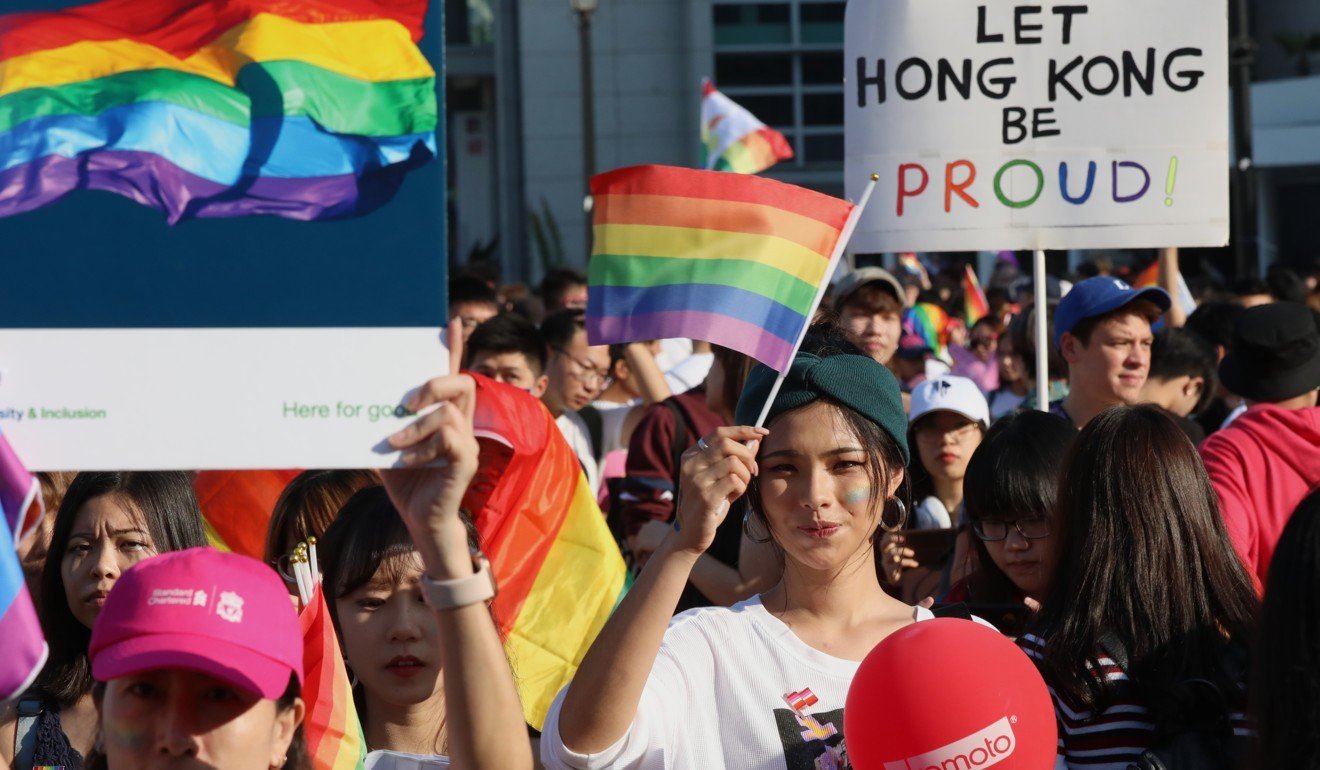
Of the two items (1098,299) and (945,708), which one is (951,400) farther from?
(945,708)

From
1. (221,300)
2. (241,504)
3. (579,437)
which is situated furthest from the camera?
(579,437)

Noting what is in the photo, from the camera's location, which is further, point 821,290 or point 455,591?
point 821,290

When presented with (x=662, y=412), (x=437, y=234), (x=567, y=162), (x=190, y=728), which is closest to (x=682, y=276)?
(x=437, y=234)

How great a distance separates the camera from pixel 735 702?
282cm

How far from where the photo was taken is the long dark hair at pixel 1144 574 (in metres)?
3.06

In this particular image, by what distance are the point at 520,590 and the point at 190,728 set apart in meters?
1.88

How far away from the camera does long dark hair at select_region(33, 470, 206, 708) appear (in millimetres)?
3709

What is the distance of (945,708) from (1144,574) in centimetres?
82

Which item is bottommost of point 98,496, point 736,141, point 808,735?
point 808,735

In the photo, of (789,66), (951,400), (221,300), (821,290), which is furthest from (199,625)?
(789,66)

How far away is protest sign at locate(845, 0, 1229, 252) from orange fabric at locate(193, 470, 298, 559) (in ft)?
6.66

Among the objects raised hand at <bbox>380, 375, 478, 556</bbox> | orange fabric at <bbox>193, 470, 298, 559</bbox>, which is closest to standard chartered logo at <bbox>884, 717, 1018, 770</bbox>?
raised hand at <bbox>380, 375, 478, 556</bbox>

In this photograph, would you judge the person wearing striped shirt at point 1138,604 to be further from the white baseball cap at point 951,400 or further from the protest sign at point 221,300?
the white baseball cap at point 951,400

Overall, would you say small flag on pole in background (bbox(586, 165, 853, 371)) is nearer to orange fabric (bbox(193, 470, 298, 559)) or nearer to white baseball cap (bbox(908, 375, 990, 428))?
orange fabric (bbox(193, 470, 298, 559))
